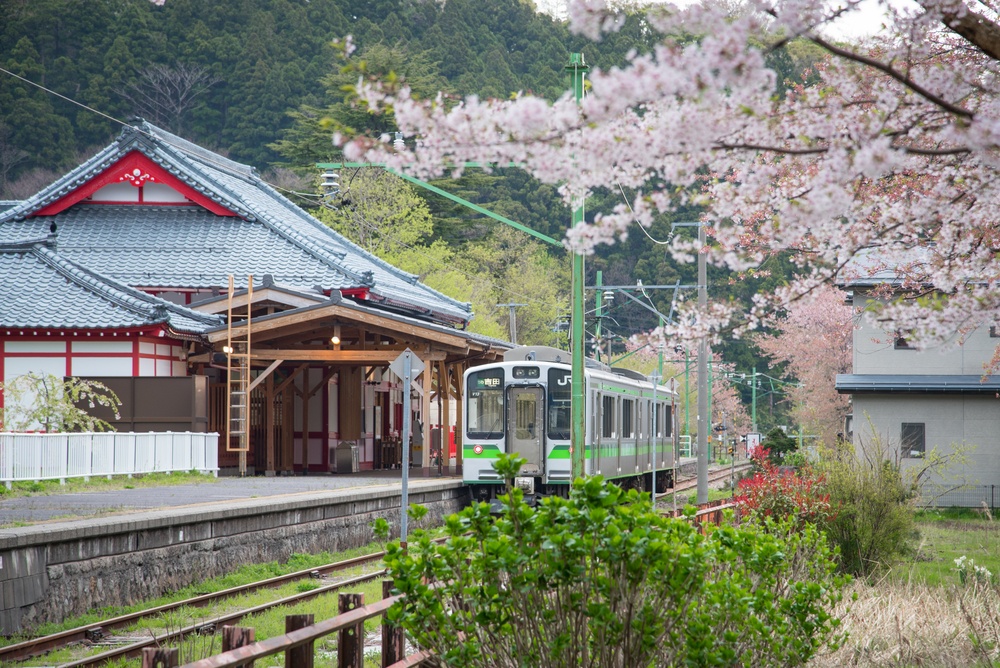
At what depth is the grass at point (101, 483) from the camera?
17.6 m

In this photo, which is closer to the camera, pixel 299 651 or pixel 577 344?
pixel 299 651

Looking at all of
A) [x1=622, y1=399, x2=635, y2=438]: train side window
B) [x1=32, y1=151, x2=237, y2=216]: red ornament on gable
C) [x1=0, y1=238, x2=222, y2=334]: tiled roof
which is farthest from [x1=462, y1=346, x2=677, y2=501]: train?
[x1=32, y1=151, x2=237, y2=216]: red ornament on gable

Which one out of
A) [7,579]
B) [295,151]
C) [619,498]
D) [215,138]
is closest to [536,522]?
[619,498]

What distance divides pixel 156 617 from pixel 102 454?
1019 centimetres

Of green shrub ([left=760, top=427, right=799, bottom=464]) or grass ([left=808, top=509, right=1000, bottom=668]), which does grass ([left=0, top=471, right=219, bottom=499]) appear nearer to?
grass ([left=808, top=509, right=1000, bottom=668])

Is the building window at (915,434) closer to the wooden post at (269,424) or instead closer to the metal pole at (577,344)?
the wooden post at (269,424)

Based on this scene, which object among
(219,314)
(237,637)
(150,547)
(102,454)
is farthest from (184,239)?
(237,637)

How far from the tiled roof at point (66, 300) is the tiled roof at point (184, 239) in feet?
11.1

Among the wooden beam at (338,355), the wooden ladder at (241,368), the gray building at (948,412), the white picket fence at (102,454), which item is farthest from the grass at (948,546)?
the wooden ladder at (241,368)

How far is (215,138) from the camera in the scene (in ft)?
198

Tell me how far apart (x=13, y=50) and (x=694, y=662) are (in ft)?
206

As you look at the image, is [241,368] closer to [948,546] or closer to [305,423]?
[305,423]

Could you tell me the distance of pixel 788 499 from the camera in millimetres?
12664

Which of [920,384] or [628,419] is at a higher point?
[920,384]
